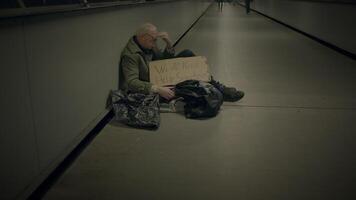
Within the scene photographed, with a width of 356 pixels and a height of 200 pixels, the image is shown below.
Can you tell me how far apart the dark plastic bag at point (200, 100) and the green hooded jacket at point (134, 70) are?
36 cm

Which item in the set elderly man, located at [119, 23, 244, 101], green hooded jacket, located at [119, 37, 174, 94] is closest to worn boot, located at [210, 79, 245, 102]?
elderly man, located at [119, 23, 244, 101]

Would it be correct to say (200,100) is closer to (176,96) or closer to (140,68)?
(176,96)

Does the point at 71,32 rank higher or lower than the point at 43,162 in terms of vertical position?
higher

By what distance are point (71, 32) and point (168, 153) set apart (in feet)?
3.39

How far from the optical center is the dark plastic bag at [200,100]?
3318 mm

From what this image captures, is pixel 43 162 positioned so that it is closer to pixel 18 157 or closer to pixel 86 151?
pixel 18 157

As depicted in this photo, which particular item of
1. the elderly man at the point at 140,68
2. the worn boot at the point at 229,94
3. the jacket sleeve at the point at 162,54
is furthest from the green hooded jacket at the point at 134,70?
the worn boot at the point at 229,94

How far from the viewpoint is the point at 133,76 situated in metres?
3.43

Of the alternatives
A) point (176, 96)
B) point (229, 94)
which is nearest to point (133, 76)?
point (176, 96)

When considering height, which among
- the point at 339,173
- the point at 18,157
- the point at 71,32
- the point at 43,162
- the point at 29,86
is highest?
the point at 71,32

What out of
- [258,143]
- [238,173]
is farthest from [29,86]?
[258,143]

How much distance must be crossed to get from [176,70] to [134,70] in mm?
567

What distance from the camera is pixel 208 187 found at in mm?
2121

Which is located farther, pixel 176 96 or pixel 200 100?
pixel 176 96
